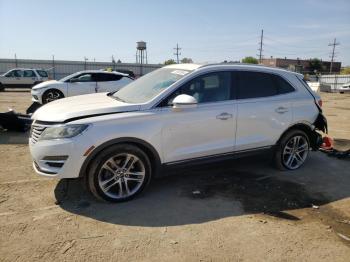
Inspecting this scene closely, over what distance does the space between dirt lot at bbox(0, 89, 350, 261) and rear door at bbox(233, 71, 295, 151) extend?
40cm

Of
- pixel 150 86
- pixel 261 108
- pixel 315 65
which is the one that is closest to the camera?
pixel 150 86

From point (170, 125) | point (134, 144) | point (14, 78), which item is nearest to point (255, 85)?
point (170, 125)

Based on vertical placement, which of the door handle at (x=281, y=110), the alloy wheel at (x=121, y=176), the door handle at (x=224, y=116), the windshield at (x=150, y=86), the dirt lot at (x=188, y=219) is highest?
the windshield at (x=150, y=86)

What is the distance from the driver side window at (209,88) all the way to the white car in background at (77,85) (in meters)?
9.48

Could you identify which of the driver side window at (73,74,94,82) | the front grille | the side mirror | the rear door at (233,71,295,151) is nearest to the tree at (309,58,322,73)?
the driver side window at (73,74,94,82)

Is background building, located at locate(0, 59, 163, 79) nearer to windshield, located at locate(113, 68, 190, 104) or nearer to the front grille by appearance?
windshield, located at locate(113, 68, 190, 104)

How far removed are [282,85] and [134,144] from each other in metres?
2.81

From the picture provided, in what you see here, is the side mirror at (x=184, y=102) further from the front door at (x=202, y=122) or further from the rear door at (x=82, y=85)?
the rear door at (x=82, y=85)

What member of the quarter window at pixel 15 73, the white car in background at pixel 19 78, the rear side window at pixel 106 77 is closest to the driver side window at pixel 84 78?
the rear side window at pixel 106 77

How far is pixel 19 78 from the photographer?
24.4 meters

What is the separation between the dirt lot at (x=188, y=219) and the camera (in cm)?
351

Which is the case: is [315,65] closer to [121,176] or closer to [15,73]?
[15,73]

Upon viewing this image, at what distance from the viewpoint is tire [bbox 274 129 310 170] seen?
588 centimetres

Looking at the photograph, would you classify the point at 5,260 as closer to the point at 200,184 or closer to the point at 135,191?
the point at 135,191
